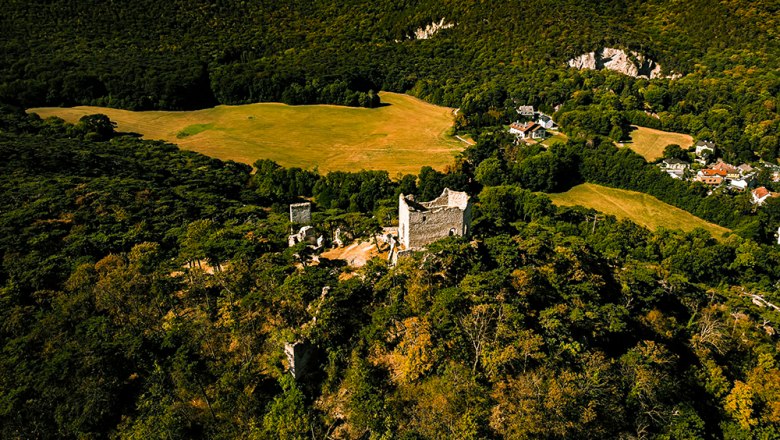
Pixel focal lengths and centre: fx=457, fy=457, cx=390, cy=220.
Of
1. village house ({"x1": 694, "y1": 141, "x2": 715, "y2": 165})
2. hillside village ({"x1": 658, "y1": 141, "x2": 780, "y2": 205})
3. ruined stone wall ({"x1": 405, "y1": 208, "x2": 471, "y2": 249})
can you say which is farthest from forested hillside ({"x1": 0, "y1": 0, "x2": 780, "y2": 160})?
ruined stone wall ({"x1": 405, "y1": 208, "x2": 471, "y2": 249})

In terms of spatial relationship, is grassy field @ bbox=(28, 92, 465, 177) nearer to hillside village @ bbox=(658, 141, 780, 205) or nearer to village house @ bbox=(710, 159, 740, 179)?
hillside village @ bbox=(658, 141, 780, 205)

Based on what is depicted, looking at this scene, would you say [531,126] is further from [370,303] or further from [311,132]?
[370,303]

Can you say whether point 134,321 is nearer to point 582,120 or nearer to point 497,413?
point 497,413

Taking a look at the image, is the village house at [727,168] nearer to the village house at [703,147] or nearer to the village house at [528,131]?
the village house at [703,147]

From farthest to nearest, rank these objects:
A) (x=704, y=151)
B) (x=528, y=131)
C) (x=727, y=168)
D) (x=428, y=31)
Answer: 1. (x=428, y=31)
2. (x=528, y=131)
3. (x=704, y=151)
4. (x=727, y=168)

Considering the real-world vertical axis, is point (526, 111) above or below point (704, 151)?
above

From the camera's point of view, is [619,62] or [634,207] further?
[619,62]

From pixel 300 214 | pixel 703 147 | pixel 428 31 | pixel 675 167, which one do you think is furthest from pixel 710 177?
pixel 428 31

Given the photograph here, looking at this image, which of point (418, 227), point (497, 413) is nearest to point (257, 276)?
point (418, 227)
